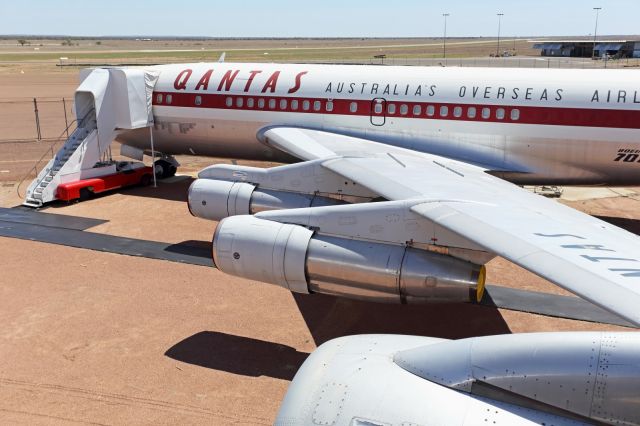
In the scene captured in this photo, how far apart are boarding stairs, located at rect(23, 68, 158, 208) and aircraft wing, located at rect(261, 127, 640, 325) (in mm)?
10645

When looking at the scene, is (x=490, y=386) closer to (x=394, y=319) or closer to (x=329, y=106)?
(x=394, y=319)

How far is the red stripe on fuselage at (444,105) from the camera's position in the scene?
1697 cm

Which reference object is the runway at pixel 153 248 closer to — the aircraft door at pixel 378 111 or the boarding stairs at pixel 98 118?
the boarding stairs at pixel 98 118

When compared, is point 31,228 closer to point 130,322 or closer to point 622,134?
point 130,322

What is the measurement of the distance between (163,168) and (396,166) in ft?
46.3

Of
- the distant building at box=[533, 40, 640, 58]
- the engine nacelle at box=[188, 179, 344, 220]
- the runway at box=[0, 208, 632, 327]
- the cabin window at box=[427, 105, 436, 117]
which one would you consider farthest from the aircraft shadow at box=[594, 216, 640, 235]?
the distant building at box=[533, 40, 640, 58]

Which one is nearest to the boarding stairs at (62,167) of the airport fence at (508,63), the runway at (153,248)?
the runway at (153,248)

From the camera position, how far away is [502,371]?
5.90m

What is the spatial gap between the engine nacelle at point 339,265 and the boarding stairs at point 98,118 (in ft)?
39.9

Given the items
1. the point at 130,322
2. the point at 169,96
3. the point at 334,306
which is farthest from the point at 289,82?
the point at 130,322

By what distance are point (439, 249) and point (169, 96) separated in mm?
15092

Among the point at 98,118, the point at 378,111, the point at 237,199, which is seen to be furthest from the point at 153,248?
the point at 378,111


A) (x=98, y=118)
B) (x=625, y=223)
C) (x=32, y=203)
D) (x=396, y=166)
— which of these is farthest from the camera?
(x=98, y=118)

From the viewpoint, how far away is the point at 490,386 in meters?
5.91
